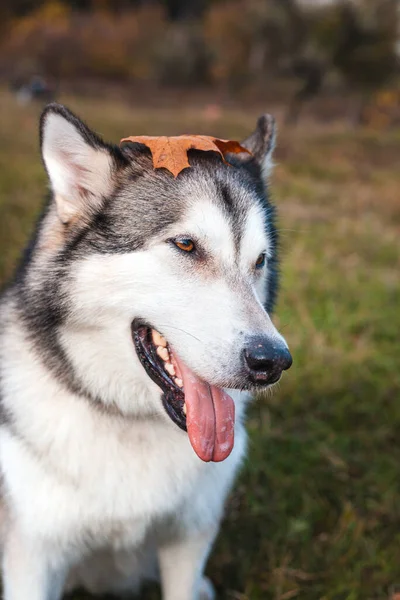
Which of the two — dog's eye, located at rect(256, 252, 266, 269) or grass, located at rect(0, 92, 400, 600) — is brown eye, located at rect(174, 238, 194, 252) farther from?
grass, located at rect(0, 92, 400, 600)

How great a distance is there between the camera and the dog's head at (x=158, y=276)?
209cm

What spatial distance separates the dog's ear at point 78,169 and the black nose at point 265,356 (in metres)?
0.76

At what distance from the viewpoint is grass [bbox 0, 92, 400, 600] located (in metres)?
3.18

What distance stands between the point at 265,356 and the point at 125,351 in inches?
21.0

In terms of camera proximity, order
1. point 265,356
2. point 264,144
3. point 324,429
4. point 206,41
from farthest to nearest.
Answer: point 206,41
point 324,429
point 264,144
point 265,356

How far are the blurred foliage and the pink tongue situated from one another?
13.8 meters

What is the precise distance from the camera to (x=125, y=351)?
225 centimetres

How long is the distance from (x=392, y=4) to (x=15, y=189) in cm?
994

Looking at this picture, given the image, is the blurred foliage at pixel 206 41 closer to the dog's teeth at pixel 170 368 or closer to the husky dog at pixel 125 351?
the husky dog at pixel 125 351

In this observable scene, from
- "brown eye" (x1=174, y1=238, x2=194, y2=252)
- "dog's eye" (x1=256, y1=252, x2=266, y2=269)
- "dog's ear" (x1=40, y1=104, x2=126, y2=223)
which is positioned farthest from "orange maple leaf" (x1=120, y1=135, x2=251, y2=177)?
"dog's eye" (x1=256, y1=252, x2=266, y2=269)

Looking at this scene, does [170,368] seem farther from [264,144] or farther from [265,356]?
[264,144]

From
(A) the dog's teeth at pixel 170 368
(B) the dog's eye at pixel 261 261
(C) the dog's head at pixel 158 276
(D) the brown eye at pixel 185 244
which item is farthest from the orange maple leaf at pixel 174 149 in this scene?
(A) the dog's teeth at pixel 170 368

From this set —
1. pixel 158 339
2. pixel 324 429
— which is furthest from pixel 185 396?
pixel 324 429

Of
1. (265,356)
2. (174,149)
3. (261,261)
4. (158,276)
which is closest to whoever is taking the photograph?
(265,356)
